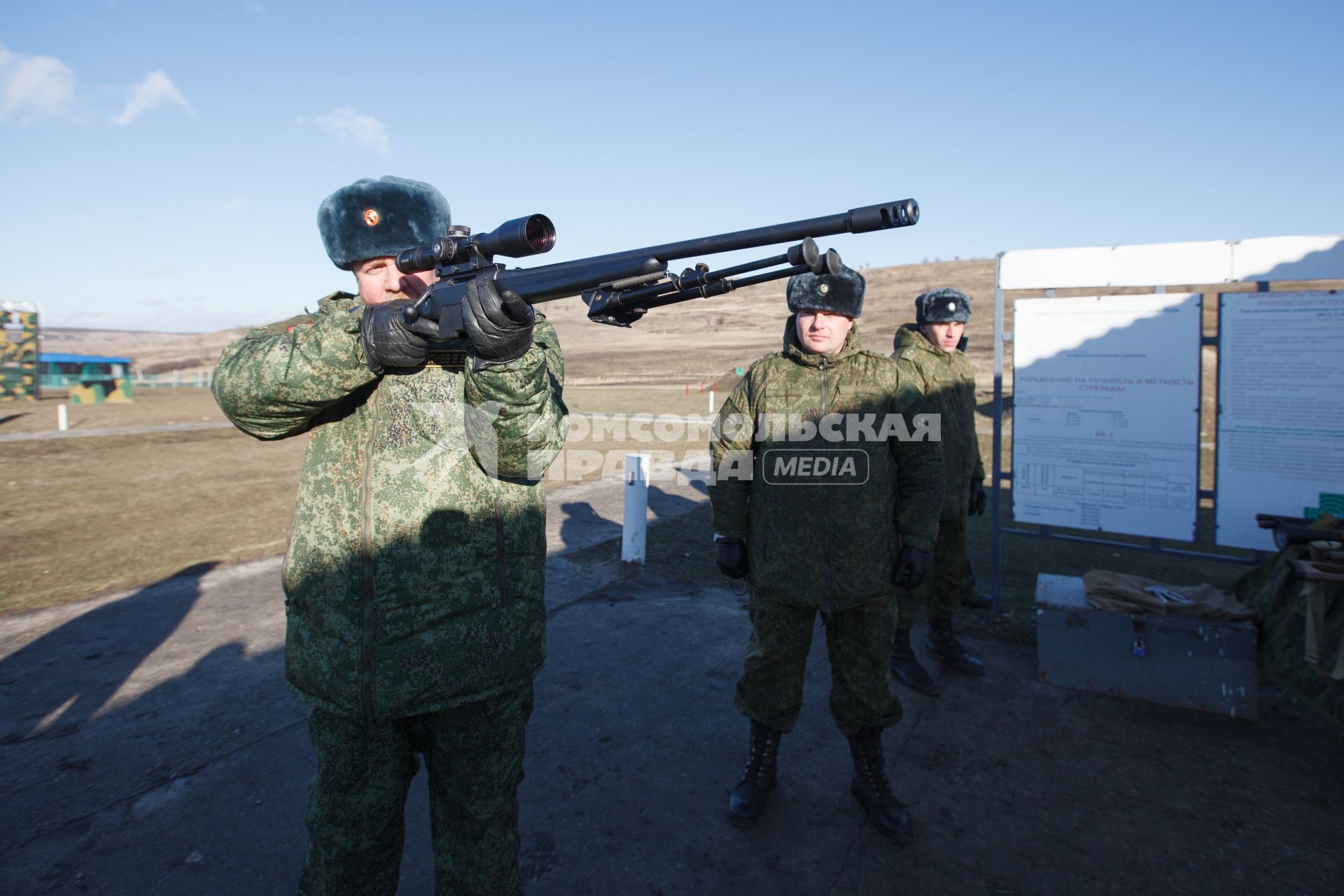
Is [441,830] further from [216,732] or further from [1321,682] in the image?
[1321,682]

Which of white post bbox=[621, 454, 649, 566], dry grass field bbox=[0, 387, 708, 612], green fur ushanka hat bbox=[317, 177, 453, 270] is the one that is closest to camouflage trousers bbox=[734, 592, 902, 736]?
green fur ushanka hat bbox=[317, 177, 453, 270]

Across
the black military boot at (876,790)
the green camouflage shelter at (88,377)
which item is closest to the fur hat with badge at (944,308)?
the black military boot at (876,790)

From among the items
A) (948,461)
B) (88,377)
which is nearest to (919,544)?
(948,461)

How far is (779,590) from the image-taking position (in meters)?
2.85

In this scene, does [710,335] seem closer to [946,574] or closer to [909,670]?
[946,574]

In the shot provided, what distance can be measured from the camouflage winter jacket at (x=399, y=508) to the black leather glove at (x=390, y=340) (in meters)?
0.03

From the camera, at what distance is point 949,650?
4227 millimetres

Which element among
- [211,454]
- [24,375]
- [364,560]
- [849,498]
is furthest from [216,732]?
[24,375]

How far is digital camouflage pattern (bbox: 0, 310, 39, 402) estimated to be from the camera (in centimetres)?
2500

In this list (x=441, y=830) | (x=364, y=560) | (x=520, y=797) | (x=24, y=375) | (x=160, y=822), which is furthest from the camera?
(x=24, y=375)

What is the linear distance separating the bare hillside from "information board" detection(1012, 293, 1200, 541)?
70.1 ft

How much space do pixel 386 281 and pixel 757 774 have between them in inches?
92.9

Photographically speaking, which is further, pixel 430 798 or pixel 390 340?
pixel 430 798

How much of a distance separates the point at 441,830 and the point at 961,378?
3.87 metres
